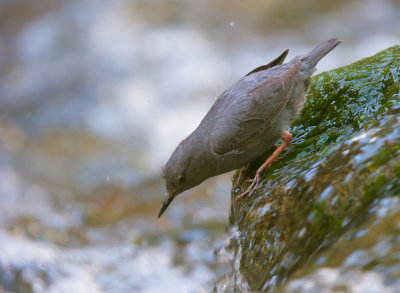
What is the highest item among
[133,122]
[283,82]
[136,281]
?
[133,122]

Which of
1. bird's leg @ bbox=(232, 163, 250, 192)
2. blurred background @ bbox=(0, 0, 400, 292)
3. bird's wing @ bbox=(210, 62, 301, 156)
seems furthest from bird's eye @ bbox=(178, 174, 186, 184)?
blurred background @ bbox=(0, 0, 400, 292)

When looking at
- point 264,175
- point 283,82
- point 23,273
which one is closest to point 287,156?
point 264,175

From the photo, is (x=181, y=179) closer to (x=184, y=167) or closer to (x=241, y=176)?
(x=184, y=167)

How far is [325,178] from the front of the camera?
10.7 ft

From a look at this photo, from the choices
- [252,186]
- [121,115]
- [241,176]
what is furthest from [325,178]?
[121,115]

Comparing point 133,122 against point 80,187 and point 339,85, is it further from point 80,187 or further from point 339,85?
point 339,85

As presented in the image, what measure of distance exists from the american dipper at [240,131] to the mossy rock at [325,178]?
0.76ft

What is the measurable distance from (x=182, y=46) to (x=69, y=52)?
2.55 metres

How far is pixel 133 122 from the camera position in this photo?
10.7 metres

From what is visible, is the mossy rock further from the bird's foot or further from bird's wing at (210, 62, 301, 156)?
bird's wing at (210, 62, 301, 156)

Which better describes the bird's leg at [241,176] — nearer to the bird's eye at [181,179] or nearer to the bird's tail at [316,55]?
the bird's eye at [181,179]

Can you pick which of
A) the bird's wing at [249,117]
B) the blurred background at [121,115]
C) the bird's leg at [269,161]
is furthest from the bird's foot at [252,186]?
the blurred background at [121,115]

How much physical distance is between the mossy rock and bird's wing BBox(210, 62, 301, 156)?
306 millimetres

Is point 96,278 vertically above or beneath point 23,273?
beneath
